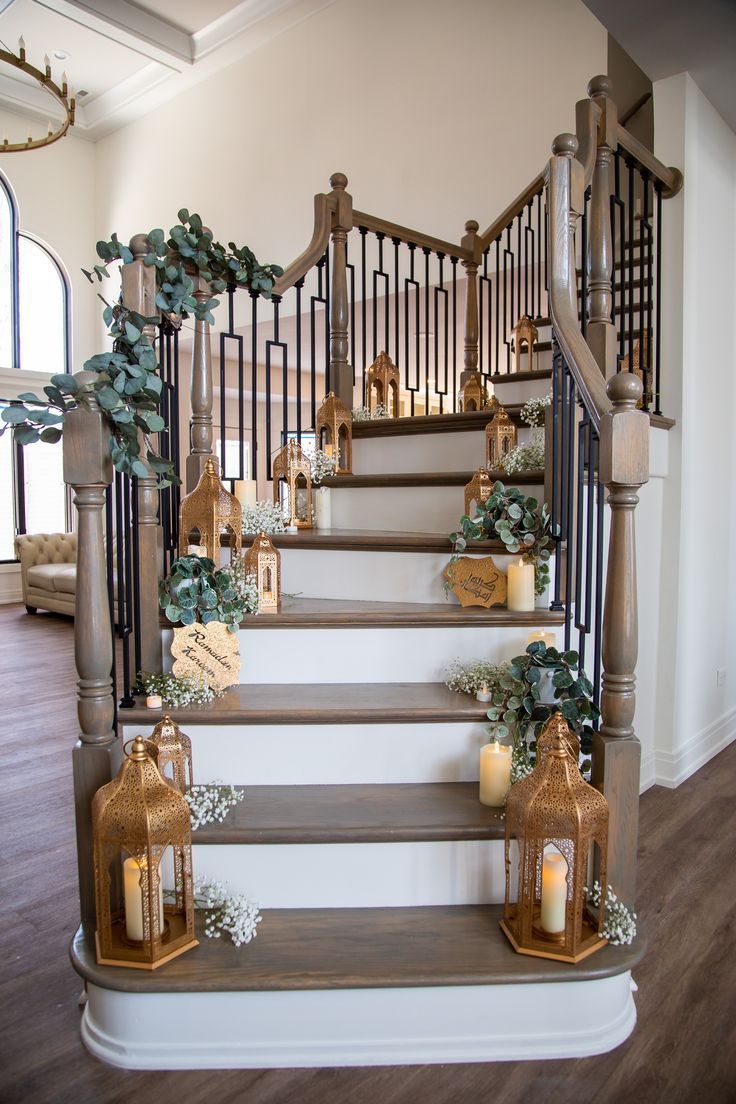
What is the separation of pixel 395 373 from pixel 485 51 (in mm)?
2876

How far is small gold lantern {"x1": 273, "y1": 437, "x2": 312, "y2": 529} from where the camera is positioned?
3.19 meters

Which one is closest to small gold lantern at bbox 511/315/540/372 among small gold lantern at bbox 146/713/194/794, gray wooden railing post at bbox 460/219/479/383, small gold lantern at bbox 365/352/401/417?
gray wooden railing post at bbox 460/219/479/383

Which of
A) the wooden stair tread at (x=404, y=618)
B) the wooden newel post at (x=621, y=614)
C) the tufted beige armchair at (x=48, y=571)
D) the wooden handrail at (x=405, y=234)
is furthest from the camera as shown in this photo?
the tufted beige armchair at (x=48, y=571)

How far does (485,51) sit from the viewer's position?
17.8 feet

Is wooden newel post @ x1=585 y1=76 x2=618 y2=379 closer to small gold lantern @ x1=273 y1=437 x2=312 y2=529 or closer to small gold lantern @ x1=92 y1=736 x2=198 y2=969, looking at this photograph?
small gold lantern @ x1=273 y1=437 x2=312 y2=529

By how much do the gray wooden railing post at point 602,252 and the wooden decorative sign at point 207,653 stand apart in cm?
167

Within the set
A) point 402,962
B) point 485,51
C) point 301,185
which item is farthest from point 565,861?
point 301,185

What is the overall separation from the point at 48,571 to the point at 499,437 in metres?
6.07

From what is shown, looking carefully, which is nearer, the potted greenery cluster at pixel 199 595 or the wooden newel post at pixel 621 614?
the wooden newel post at pixel 621 614

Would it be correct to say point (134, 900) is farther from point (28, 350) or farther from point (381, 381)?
point (28, 350)

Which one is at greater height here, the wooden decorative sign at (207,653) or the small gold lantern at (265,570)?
the small gold lantern at (265,570)

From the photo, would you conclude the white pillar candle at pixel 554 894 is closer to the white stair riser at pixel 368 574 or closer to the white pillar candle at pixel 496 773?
the white pillar candle at pixel 496 773

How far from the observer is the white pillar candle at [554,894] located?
1726mm

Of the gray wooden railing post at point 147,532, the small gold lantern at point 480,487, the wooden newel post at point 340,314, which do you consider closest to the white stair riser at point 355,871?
the gray wooden railing post at point 147,532
